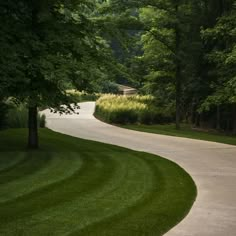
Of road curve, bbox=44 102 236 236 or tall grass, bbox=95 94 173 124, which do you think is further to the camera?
tall grass, bbox=95 94 173 124

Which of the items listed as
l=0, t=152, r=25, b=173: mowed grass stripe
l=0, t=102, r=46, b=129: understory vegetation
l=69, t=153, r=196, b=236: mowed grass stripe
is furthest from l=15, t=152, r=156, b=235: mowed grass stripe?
l=0, t=102, r=46, b=129: understory vegetation

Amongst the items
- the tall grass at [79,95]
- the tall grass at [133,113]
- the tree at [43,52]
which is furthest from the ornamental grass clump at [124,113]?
the tree at [43,52]

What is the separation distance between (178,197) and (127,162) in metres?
3.82

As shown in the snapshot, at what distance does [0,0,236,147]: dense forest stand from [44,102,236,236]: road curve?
87.4 inches

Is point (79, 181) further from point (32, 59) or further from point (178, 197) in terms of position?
point (32, 59)

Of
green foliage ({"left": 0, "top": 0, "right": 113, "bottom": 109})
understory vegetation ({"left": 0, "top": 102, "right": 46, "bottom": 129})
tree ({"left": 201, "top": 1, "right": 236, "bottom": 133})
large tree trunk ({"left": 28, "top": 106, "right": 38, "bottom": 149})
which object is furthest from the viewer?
tree ({"left": 201, "top": 1, "right": 236, "bottom": 133})

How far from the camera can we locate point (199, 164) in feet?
39.4

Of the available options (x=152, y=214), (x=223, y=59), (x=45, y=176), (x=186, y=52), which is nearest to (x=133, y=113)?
(x=186, y=52)

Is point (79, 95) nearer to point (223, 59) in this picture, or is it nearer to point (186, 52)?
point (186, 52)

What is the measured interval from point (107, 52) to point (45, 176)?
218 inches

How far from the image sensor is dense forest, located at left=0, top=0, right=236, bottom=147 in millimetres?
11469

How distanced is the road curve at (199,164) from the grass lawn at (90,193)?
254mm

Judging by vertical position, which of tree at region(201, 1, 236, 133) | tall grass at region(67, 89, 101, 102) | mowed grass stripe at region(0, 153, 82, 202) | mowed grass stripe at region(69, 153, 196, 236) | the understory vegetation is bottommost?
mowed grass stripe at region(69, 153, 196, 236)

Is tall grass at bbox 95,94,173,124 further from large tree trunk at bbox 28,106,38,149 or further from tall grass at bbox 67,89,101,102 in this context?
large tree trunk at bbox 28,106,38,149
